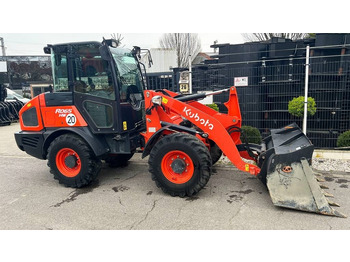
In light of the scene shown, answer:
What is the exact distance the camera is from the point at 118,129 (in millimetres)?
4641

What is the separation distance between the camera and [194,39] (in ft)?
85.6

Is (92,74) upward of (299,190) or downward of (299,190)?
upward

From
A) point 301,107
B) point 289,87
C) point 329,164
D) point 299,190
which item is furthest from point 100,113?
point 289,87

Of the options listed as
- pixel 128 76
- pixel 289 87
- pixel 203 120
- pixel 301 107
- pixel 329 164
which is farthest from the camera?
pixel 289 87

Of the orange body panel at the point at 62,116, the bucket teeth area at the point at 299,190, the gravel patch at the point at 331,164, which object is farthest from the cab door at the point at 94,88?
the gravel patch at the point at 331,164

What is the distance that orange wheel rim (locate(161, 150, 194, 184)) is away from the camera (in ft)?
13.9

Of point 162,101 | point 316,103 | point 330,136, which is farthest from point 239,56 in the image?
point 162,101

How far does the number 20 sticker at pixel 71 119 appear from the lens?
4.75 meters

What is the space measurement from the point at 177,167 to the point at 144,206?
29.9 inches

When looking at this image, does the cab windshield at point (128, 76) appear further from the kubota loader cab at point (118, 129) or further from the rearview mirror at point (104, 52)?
the rearview mirror at point (104, 52)

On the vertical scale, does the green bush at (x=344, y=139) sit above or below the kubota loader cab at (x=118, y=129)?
below

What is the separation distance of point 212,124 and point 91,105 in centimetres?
207

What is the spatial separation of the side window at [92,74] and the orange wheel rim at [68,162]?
3.60 ft

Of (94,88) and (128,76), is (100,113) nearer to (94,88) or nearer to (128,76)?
(94,88)
